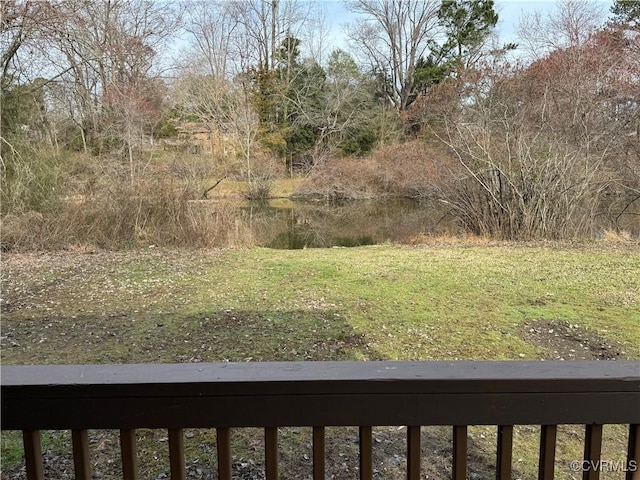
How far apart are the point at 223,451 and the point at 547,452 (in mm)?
472

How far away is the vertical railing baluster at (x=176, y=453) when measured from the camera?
664mm

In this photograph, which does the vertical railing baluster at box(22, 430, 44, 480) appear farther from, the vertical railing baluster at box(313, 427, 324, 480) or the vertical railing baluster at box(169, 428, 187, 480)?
the vertical railing baluster at box(313, 427, 324, 480)

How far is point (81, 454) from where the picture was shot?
67 cm

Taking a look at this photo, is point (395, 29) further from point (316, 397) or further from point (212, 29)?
point (316, 397)

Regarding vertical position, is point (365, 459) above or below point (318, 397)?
below

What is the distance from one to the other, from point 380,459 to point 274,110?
41.3 feet

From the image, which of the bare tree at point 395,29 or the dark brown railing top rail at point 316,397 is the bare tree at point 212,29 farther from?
the dark brown railing top rail at point 316,397

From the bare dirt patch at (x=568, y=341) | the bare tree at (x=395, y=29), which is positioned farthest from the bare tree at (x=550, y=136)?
the bare dirt patch at (x=568, y=341)

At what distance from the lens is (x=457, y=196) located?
632 cm

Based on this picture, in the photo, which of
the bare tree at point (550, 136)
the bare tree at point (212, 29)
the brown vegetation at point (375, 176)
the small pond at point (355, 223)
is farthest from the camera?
the brown vegetation at point (375, 176)

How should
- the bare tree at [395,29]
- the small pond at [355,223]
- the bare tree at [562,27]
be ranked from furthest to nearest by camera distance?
the small pond at [355,223] → the bare tree at [562,27] → the bare tree at [395,29]

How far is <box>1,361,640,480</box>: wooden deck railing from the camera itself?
626 mm

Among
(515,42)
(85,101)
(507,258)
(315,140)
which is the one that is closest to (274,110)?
(315,140)

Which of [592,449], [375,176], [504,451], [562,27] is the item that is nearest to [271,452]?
[504,451]
